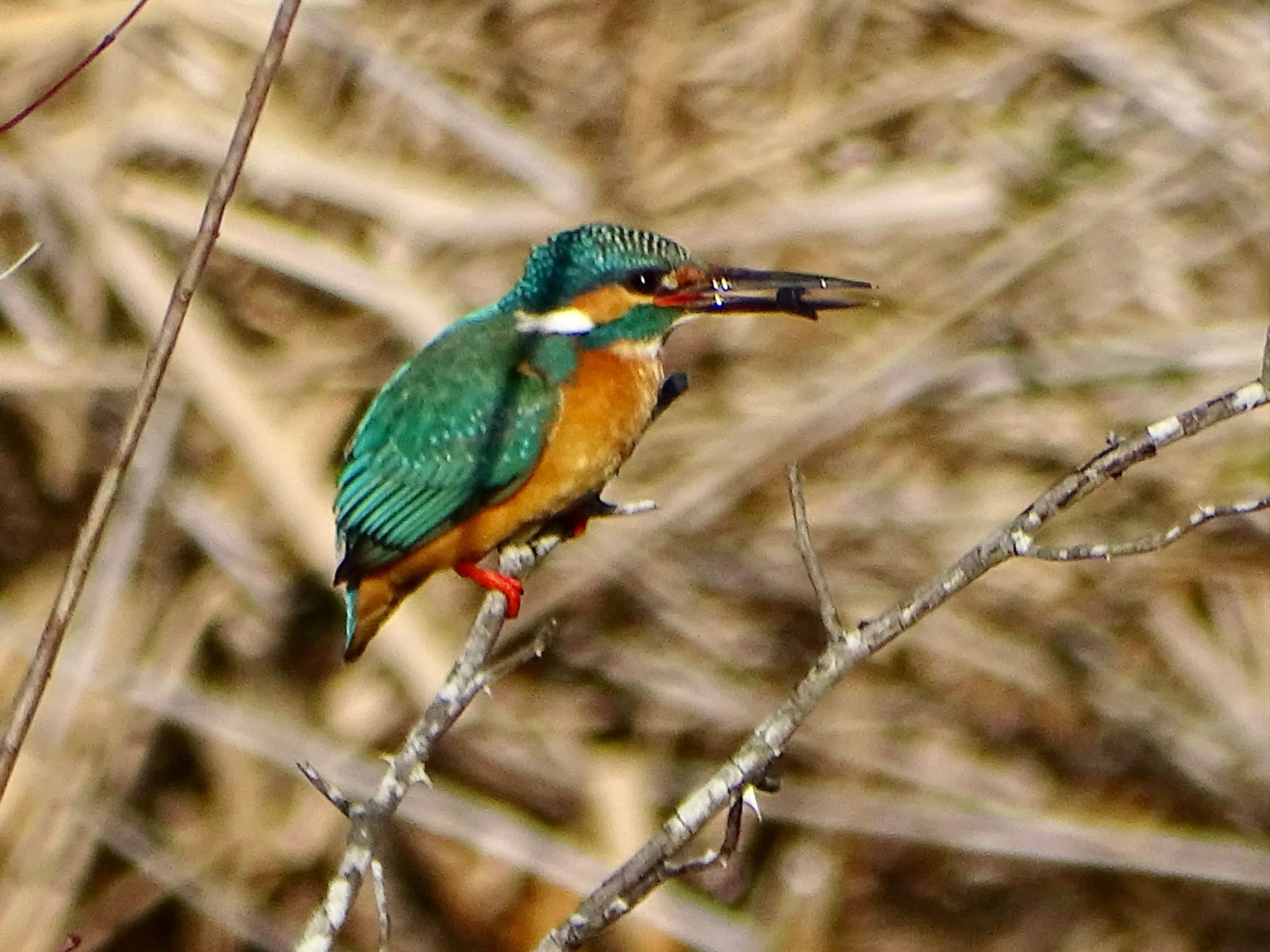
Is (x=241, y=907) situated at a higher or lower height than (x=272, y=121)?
lower

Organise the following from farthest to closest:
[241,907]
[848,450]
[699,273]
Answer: [848,450] < [241,907] < [699,273]

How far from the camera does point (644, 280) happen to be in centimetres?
253

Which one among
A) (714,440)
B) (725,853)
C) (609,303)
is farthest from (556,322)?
(714,440)

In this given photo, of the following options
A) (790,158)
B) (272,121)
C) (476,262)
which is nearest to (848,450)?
(790,158)

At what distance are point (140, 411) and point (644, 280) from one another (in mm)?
1251

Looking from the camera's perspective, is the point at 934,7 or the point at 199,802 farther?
the point at 934,7

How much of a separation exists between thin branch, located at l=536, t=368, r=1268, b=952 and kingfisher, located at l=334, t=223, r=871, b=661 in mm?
859

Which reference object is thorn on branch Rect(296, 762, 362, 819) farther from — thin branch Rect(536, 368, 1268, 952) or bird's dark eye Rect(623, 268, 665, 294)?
bird's dark eye Rect(623, 268, 665, 294)

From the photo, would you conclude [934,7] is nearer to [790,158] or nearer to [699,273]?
[790,158]

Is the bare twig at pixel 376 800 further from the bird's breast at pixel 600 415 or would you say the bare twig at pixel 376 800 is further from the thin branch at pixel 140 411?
the bird's breast at pixel 600 415

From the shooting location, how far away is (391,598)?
Answer: 2.62m

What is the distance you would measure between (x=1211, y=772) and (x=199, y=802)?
90.3 inches

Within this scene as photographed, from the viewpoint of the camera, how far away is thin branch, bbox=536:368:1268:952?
4.97ft

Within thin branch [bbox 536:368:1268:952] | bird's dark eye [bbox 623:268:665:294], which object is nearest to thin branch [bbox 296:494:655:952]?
thin branch [bbox 536:368:1268:952]
